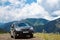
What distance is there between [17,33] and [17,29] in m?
0.41

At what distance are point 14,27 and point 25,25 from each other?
0.98 m

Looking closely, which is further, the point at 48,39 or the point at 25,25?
the point at 25,25

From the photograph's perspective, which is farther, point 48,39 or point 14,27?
point 14,27

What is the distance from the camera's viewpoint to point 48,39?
18.6 meters

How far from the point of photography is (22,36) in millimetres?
21422

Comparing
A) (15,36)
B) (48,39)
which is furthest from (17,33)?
(48,39)

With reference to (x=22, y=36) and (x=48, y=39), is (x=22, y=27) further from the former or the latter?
(x=48, y=39)

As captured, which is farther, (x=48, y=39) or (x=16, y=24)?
(x=16, y=24)

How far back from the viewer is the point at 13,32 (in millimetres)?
21969

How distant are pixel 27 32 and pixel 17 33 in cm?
81

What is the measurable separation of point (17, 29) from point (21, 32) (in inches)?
18.8

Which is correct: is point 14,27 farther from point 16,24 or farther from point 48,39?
point 48,39

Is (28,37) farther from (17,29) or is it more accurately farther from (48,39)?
(48,39)

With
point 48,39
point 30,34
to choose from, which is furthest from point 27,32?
point 48,39
